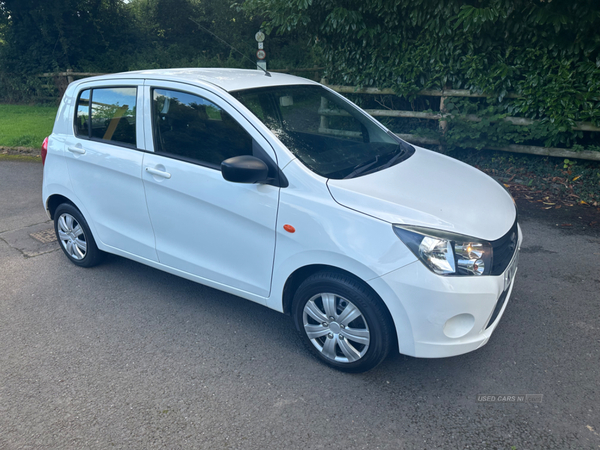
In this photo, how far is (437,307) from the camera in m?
2.71

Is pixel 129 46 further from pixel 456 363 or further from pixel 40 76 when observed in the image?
pixel 456 363

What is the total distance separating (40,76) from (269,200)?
19011 millimetres

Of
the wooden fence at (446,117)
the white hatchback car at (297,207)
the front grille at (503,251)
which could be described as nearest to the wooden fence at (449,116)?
the wooden fence at (446,117)

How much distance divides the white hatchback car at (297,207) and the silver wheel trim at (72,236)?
0.62 feet

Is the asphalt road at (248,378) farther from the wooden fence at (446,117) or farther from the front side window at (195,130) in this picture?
the wooden fence at (446,117)

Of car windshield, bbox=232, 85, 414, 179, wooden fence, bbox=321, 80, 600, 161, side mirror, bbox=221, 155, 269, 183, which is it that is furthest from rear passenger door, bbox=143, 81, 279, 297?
wooden fence, bbox=321, 80, 600, 161

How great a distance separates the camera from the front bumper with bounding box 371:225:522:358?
Result: 270 centimetres

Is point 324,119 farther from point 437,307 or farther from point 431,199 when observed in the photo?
point 437,307

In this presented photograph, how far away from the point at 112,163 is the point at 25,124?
36.0 feet

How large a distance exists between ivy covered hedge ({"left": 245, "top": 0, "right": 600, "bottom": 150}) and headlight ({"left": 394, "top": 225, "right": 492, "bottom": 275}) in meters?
5.02

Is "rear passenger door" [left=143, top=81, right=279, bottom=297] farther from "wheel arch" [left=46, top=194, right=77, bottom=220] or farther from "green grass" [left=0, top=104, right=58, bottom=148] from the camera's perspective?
"green grass" [left=0, top=104, right=58, bottom=148]

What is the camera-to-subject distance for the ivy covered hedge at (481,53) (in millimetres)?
6586

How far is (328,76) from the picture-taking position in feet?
31.2

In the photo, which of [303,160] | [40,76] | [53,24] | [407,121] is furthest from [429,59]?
[53,24]
